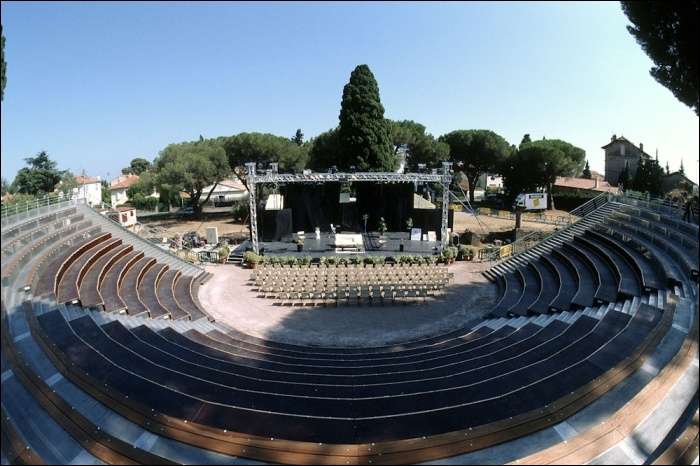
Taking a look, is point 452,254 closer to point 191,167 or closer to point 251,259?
point 251,259

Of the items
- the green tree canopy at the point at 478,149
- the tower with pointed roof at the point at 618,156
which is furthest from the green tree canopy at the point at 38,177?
the tower with pointed roof at the point at 618,156

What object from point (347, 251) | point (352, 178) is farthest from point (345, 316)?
point (352, 178)

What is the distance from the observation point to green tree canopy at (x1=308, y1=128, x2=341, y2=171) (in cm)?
3838

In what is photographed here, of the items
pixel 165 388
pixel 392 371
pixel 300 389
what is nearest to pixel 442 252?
pixel 392 371

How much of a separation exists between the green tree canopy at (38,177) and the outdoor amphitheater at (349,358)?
832 inches

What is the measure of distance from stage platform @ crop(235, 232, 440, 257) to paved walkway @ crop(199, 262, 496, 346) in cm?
586

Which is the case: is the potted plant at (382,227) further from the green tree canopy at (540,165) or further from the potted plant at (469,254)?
the green tree canopy at (540,165)

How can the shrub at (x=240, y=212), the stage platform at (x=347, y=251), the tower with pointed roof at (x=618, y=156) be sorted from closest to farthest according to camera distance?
the stage platform at (x=347, y=251), the shrub at (x=240, y=212), the tower with pointed roof at (x=618, y=156)

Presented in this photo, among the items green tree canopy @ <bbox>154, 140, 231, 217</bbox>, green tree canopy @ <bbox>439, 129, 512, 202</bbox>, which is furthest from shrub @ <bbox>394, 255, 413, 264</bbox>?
green tree canopy @ <bbox>439, 129, 512, 202</bbox>

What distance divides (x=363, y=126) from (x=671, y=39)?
24.8m

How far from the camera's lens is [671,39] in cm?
850

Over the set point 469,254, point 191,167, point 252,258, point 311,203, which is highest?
point 191,167

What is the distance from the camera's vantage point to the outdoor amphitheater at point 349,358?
5.10 metres

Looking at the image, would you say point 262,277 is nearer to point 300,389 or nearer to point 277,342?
point 277,342
